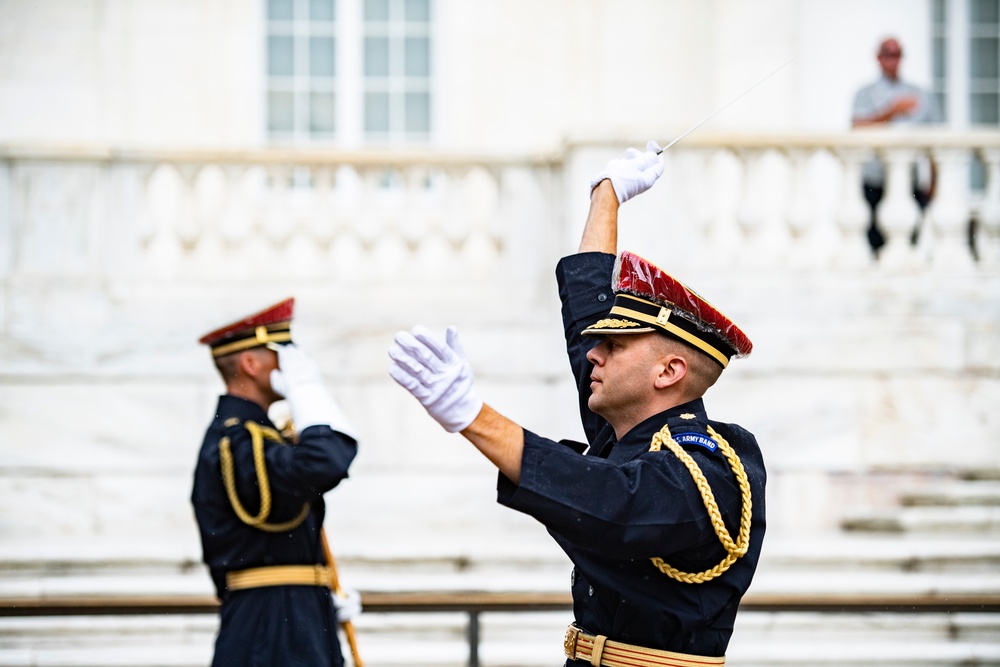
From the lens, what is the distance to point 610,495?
9.22 ft

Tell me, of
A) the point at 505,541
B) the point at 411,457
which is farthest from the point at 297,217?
the point at 505,541

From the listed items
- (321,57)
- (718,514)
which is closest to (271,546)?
(718,514)

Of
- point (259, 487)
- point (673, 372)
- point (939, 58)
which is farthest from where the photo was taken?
point (939, 58)

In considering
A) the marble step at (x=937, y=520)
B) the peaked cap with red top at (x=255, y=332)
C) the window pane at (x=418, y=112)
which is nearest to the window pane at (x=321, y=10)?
the window pane at (x=418, y=112)

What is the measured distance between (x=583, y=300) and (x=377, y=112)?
28.1 ft

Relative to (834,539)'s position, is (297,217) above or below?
above

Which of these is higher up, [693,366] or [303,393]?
[693,366]

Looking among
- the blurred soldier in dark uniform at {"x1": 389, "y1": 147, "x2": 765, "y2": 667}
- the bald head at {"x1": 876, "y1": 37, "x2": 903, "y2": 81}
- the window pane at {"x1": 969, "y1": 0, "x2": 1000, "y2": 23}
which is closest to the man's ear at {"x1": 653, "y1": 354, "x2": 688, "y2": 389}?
the blurred soldier in dark uniform at {"x1": 389, "y1": 147, "x2": 765, "y2": 667}

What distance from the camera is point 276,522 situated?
15.7 ft

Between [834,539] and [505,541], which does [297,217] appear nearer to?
[505,541]

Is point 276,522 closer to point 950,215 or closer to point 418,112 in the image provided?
point 950,215

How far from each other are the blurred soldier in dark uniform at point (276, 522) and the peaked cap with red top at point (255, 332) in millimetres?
129

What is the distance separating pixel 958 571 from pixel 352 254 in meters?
4.73

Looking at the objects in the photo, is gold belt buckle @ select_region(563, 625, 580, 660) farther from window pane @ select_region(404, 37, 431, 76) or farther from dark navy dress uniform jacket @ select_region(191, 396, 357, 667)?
window pane @ select_region(404, 37, 431, 76)
